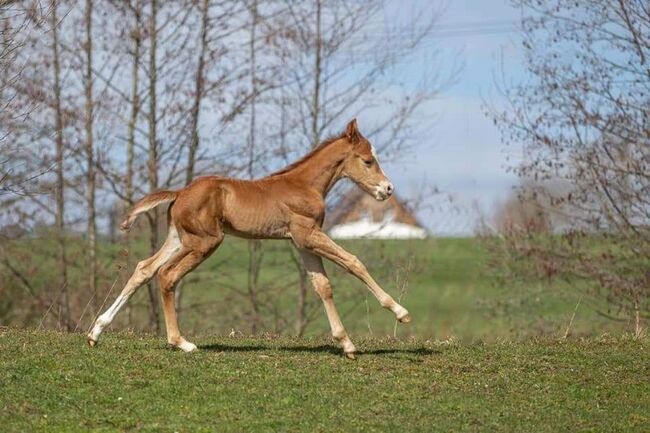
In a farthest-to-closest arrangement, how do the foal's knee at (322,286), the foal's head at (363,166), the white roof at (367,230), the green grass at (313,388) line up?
1. the white roof at (367,230)
2. the foal's head at (363,166)
3. the foal's knee at (322,286)
4. the green grass at (313,388)

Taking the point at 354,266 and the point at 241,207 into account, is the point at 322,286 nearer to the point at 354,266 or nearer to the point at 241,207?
the point at 354,266

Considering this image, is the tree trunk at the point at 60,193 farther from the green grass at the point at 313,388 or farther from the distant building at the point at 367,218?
the green grass at the point at 313,388

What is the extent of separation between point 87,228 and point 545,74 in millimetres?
11719

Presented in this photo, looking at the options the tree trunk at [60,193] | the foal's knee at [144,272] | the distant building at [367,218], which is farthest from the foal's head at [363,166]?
the distant building at [367,218]

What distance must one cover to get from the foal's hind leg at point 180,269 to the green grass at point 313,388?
0.70 feet

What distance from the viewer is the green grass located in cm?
983

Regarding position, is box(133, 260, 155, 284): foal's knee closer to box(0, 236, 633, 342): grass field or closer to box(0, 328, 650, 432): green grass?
box(0, 328, 650, 432): green grass

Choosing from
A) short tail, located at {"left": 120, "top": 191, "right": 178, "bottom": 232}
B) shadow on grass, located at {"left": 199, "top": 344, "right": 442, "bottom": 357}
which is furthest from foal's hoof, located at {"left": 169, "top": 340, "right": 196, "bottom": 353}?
short tail, located at {"left": 120, "top": 191, "right": 178, "bottom": 232}

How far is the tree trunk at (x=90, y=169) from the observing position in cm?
2711

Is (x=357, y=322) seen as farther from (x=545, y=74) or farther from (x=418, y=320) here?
(x=545, y=74)

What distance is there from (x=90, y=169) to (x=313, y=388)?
1795cm

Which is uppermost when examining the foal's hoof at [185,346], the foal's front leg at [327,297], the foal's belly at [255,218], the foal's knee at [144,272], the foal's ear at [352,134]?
the foal's ear at [352,134]

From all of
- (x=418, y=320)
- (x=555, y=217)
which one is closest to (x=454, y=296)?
(x=418, y=320)

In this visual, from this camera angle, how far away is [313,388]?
1078cm
